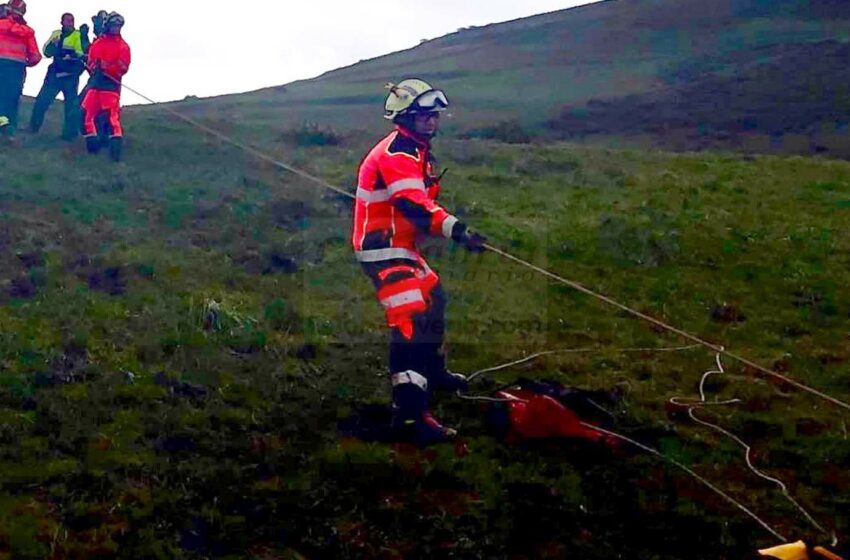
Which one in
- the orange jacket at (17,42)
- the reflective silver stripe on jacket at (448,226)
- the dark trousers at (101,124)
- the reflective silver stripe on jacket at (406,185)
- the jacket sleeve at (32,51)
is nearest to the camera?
the reflective silver stripe on jacket at (448,226)

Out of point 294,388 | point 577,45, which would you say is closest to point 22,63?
point 294,388

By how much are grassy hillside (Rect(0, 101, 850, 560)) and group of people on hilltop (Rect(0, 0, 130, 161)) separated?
22.7 inches

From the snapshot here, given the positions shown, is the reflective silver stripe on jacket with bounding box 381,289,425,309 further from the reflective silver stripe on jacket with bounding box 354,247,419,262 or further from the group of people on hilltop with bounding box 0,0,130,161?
the group of people on hilltop with bounding box 0,0,130,161

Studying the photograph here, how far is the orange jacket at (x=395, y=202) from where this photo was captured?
7.39 metres

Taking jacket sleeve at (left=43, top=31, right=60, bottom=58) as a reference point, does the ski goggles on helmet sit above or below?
below

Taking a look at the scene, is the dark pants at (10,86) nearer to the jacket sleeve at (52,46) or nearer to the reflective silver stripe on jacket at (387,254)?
the jacket sleeve at (52,46)

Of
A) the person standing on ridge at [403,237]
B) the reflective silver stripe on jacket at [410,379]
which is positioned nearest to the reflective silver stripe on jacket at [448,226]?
the person standing on ridge at [403,237]

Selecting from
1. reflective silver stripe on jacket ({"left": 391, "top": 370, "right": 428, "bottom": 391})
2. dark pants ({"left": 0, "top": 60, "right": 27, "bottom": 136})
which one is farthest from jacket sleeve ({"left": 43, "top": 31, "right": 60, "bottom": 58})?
reflective silver stripe on jacket ({"left": 391, "top": 370, "right": 428, "bottom": 391})

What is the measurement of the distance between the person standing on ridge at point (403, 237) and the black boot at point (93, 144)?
9.46m

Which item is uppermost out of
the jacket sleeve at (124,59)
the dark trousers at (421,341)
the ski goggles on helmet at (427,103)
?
the jacket sleeve at (124,59)

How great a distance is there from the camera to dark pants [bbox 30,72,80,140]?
52.2ft

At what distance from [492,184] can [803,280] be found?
20.4 ft

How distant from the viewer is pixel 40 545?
574 cm

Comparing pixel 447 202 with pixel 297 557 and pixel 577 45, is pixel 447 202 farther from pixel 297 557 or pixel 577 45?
pixel 577 45
